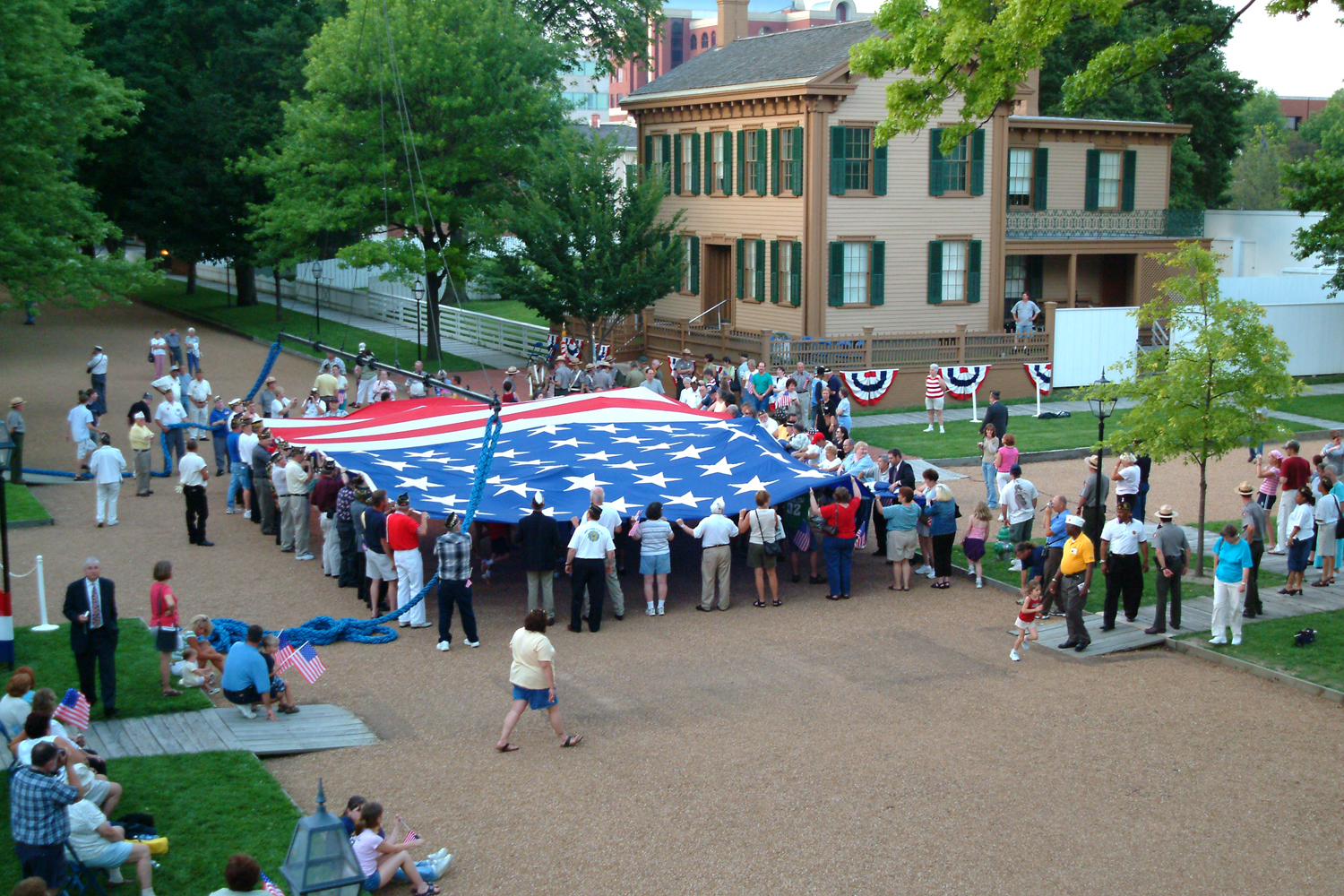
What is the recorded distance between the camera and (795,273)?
32469mm

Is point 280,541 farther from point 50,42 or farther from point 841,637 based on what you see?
point 50,42

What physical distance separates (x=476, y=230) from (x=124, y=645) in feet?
74.5

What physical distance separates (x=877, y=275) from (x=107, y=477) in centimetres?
2067

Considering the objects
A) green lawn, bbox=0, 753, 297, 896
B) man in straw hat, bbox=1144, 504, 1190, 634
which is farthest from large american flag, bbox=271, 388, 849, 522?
green lawn, bbox=0, 753, 297, 896

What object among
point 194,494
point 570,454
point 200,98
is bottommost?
point 194,494

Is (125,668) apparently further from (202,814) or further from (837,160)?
(837,160)

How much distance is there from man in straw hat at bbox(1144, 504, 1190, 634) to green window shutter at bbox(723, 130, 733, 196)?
22711 millimetres

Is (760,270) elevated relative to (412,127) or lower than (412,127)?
lower

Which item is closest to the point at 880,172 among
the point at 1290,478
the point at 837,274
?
the point at 837,274

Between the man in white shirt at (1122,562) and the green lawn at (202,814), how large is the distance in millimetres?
9012

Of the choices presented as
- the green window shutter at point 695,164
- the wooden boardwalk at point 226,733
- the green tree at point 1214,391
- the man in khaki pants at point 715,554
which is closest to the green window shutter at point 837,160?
the green window shutter at point 695,164

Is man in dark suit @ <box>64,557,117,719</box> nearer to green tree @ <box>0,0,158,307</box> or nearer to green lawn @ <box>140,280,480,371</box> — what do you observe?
green tree @ <box>0,0,158,307</box>

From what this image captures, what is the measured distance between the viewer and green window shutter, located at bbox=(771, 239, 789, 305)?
33344 millimetres

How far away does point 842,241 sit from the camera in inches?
1272
